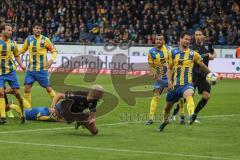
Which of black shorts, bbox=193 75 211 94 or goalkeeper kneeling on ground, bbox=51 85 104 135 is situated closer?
goalkeeper kneeling on ground, bbox=51 85 104 135

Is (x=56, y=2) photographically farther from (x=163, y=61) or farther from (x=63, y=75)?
(x=163, y=61)

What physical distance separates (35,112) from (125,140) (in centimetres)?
415

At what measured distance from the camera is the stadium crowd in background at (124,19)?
3872 centimetres

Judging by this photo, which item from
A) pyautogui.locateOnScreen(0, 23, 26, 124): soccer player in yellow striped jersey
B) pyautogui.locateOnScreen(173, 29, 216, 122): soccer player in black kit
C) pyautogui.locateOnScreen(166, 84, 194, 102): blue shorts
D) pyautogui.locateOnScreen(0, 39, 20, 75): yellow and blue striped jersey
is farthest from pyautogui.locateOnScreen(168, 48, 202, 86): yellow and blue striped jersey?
pyautogui.locateOnScreen(0, 39, 20, 75): yellow and blue striped jersey

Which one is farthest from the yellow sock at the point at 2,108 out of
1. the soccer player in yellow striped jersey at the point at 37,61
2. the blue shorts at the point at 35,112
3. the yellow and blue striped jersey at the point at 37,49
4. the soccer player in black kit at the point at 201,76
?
the soccer player in black kit at the point at 201,76

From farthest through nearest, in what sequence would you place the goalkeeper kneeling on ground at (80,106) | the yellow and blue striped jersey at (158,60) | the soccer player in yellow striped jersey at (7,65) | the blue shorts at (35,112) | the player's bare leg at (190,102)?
the yellow and blue striped jersey at (158,60) < the blue shorts at (35,112) < the soccer player in yellow striped jersey at (7,65) < the player's bare leg at (190,102) < the goalkeeper kneeling on ground at (80,106)

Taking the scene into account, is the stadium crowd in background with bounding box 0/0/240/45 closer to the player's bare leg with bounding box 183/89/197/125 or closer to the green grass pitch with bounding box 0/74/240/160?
the green grass pitch with bounding box 0/74/240/160

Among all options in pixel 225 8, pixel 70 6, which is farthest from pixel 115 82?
pixel 70 6

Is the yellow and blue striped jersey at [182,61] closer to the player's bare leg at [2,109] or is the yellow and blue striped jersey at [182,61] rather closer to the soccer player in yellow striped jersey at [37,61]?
the soccer player in yellow striped jersey at [37,61]

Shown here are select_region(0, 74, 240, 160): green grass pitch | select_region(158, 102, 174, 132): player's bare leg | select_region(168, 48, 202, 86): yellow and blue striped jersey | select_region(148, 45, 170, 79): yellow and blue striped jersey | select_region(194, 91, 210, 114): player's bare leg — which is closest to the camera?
select_region(0, 74, 240, 160): green grass pitch

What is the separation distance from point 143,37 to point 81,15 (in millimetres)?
6139

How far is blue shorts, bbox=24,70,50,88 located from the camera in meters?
18.7

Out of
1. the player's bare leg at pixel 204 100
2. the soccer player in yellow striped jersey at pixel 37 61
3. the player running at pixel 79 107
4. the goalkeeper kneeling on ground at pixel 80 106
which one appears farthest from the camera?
the soccer player in yellow striped jersey at pixel 37 61

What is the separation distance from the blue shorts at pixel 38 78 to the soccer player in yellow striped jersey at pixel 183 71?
4.04 metres
